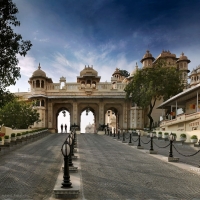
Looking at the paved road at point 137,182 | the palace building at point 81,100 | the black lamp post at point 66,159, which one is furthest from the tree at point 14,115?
the black lamp post at point 66,159

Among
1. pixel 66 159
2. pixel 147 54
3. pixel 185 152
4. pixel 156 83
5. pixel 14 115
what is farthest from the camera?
pixel 147 54

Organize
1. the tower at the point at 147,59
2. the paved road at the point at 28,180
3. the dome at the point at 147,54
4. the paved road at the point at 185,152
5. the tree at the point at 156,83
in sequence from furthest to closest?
1. the dome at the point at 147,54
2. the tower at the point at 147,59
3. the tree at the point at 156,83
4. the paved road at the point at 185,152
5. the paved road at the point at 28,180

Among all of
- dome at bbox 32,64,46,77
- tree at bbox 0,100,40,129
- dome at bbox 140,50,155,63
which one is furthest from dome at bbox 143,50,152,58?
tree at bbox 0,100,40,129

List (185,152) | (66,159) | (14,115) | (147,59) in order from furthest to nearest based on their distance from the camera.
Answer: (147,59) → (14,115) → (185,152) → (66,159)

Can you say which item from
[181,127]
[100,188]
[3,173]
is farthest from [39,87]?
[100,188]

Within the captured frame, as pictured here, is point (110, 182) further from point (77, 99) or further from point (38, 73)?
point (38, 73)

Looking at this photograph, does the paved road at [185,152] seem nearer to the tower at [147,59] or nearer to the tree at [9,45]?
the tree at [9,45]

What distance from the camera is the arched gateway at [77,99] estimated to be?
43.4 meters

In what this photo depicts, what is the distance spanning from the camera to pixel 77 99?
146ft

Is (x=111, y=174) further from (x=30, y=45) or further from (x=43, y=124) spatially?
(x=43, y=124)

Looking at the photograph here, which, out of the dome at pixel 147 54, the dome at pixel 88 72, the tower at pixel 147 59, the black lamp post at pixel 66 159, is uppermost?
the dome at pixel 147 54

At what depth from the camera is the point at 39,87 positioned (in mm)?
43719

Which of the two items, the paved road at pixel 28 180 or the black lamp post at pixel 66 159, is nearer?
the black lamp post at pixel 66 159

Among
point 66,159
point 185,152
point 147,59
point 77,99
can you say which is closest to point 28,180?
point 66,159
